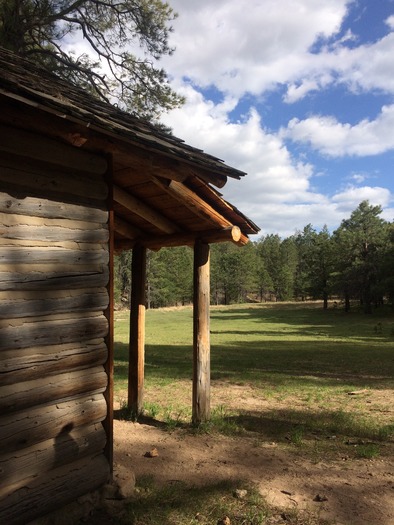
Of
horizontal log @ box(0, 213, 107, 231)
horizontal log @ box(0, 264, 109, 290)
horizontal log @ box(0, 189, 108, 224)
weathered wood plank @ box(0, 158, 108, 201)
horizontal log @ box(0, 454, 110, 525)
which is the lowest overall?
horizontal log @ box(0, 454, 110, 525)

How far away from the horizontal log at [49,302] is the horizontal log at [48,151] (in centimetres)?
132

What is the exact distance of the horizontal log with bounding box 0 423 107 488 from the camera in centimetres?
363

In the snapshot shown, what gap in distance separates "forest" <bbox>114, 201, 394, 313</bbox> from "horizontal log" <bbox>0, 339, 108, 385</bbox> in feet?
125

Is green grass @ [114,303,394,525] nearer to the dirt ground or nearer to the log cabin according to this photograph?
the dirt ground

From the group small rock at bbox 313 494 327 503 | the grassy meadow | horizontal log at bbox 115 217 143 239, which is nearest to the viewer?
small rock at bbox 313 494 327 503

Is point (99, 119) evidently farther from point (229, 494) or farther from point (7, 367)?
point (229, 494)

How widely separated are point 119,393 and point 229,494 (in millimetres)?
5575

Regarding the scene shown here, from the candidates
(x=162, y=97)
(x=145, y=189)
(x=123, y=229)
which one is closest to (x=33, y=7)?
(x=162, y=97)

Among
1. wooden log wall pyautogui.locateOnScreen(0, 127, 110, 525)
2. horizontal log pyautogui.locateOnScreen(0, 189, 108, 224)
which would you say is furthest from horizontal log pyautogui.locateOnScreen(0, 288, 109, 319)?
horizontal log pyautogui.locateOnScreen(0, 189, 108, 224)

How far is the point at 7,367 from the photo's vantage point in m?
3.65

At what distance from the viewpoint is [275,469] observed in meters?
5.35

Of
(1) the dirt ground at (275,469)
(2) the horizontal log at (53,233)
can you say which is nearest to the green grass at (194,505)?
(1) the dirt ground at (275,469)

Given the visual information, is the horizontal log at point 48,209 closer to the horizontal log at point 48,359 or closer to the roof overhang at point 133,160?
the roof overhang at point 133,160

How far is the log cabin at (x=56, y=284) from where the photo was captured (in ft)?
12.1
